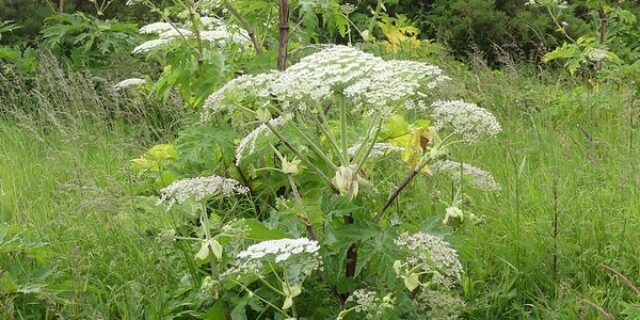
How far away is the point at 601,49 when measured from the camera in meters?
5.97

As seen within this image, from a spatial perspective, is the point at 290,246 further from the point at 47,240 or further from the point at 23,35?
the point at 23,35

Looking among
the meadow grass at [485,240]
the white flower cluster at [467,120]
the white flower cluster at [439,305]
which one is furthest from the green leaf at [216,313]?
the white flower cluster at [467,120]

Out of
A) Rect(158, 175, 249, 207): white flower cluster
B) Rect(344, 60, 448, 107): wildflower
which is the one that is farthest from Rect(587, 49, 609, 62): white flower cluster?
Rect(158, 175, 249, 207): white flower cluster

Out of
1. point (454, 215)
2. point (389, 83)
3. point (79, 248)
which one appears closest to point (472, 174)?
point (454, 215)

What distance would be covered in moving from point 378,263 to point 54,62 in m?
3.98

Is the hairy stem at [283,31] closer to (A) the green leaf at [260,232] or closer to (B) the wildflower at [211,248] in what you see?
A: (A) the green leaf at [260,232]

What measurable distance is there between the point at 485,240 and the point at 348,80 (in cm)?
134

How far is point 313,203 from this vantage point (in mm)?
2686

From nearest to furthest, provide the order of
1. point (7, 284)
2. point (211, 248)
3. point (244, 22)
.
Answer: point (211, 248) < point (7, 284) < point (244, 22)

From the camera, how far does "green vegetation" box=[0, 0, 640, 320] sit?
2340 millimetres

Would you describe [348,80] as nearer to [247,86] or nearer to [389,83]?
[389,83]

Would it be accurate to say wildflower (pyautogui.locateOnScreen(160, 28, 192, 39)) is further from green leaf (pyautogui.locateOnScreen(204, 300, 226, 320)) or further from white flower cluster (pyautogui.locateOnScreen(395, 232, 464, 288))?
white flower cluster (pyautogui.locateOnScreen(395, 232, 464, 288))

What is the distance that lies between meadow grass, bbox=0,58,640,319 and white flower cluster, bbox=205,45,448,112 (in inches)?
21.3

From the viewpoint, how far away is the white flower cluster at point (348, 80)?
2.19m
